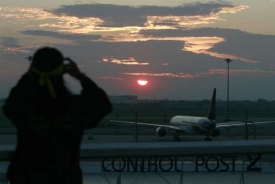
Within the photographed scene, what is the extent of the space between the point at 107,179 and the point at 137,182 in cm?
28

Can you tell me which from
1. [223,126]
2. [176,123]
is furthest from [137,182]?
[176,123]

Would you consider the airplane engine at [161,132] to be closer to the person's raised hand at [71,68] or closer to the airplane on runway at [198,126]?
the airplane on runway at [198,126]

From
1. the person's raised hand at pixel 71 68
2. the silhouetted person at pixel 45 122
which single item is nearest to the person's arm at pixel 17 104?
the silhouetted person at pixel 45 122

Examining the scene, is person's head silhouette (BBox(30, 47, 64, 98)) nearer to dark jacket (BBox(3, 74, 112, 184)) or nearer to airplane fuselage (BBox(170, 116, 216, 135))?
dark jacket (BBox(3, 74, 112, 184))

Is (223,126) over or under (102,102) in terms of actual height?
under

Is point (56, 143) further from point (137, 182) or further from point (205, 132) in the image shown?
point (205, 132)

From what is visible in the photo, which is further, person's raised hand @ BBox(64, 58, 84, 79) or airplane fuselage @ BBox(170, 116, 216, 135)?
airplane fuselage @ BBox(170, 116, 216, 135)

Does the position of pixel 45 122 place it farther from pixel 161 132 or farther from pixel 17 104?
pixel 161 132

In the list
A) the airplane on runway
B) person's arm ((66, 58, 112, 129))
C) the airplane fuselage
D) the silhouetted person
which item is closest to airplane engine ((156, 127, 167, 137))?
the airplane on runway

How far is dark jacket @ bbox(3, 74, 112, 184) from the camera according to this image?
10.7ft

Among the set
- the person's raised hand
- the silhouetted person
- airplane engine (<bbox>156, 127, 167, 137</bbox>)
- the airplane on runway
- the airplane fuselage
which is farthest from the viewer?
the airplane fuselage

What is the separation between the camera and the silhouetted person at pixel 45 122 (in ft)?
10.7

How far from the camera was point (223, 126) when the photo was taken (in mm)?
55781

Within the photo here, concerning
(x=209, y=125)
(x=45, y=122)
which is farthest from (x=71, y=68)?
(x=209, y=125)
